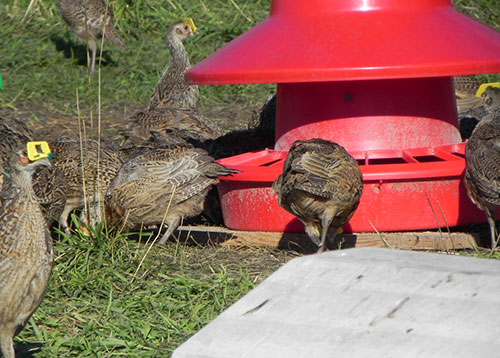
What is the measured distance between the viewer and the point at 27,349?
482 cm

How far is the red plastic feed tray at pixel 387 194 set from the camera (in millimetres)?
6445

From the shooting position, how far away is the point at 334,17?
22.2 ft

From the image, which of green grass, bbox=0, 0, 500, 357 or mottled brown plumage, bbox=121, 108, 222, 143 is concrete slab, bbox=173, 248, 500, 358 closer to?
green grass, bbox=0, 0, 500, 357

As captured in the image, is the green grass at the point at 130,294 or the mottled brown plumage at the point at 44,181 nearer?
the green grass at the point at 130,294

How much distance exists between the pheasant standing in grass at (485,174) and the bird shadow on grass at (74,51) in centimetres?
718

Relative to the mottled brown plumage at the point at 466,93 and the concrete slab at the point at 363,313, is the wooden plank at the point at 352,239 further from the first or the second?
the mottled brown plumage at the point at 466,93

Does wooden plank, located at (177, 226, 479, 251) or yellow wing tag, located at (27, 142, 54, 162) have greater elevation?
yellow wing tag, located at (27, 142, 54, 162)

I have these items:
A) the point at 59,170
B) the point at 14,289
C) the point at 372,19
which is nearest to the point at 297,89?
the point at 372,19

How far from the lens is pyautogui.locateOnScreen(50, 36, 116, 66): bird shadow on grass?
12961 millimetres

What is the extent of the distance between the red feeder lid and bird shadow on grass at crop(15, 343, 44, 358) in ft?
7.92

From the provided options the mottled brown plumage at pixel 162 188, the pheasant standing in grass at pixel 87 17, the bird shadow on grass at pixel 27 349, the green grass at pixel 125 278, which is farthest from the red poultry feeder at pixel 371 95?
the pheasant standing in grass at pixel 87 17

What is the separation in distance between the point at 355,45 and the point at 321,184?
104 centimetres

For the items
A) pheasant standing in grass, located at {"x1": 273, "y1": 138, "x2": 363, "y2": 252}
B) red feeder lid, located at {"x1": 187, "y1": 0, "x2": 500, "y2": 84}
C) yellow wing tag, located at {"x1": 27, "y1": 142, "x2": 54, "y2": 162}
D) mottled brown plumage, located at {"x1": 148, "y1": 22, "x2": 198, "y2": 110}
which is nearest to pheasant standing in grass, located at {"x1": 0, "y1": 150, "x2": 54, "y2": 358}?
yellow wing tag, located at {"x1": 27, "y1": 142, "x2": 54, "y2": 162}

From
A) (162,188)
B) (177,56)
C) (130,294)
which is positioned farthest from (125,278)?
(177,56)
